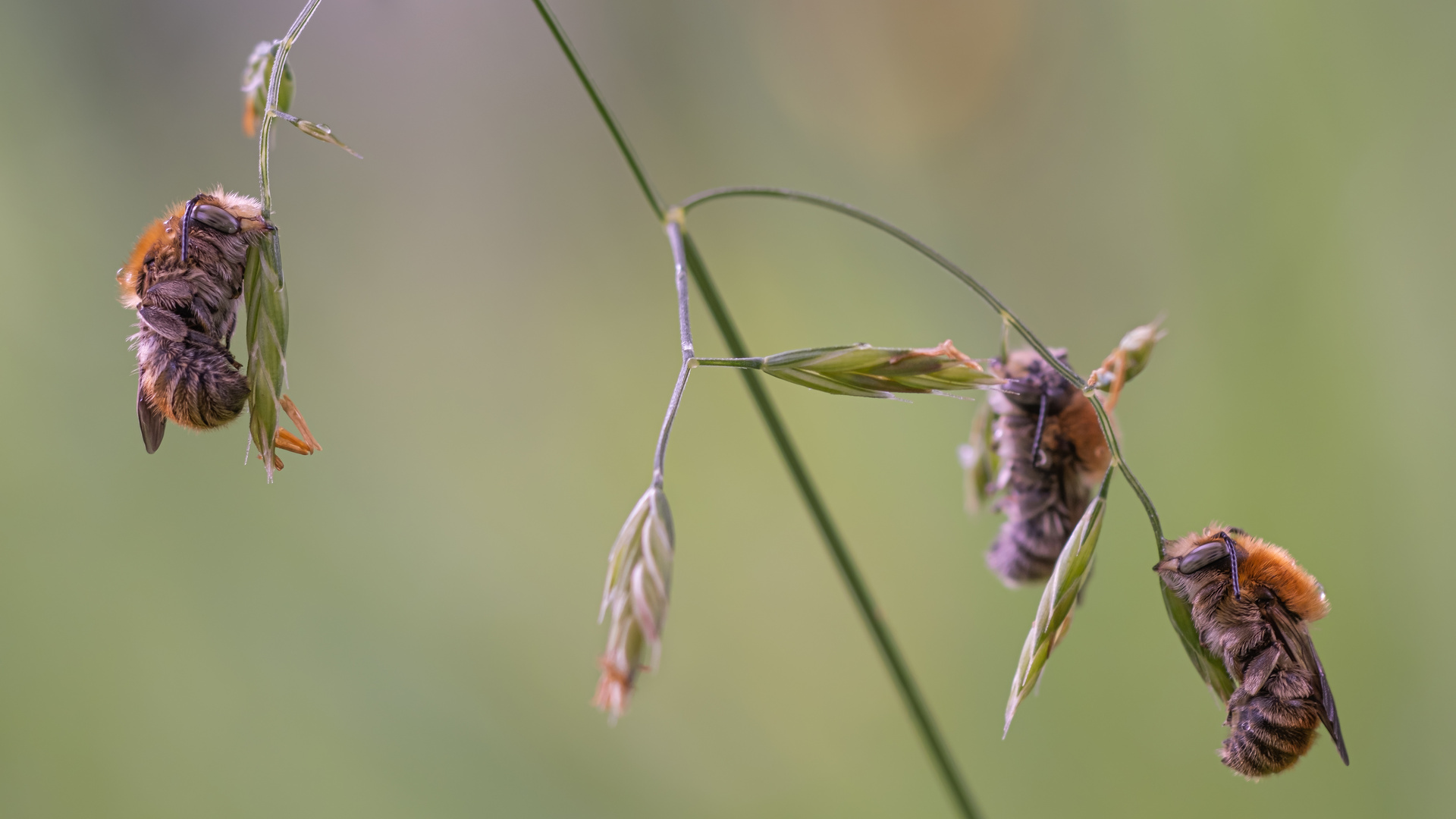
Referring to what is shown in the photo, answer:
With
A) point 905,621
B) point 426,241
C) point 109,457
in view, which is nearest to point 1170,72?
point 905,621

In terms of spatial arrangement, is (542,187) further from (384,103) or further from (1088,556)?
(1088,556)

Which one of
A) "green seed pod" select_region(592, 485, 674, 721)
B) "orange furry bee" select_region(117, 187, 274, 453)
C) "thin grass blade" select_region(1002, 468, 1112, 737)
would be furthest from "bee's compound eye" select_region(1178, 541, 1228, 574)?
"orange furry bee" select_region(117, 187, 274, 453)

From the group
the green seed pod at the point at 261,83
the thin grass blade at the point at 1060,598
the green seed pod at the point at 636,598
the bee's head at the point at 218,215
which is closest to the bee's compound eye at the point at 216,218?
the bee's head at the point at 218,215

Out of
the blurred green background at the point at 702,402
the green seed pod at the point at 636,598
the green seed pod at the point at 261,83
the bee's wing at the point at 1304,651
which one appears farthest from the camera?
the blurred green background at the point at 702,402

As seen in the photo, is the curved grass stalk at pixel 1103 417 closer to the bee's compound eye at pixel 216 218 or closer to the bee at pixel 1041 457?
the bee at pixel 1041 457

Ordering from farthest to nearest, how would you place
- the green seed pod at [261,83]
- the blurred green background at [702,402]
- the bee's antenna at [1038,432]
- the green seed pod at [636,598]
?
the blurred green background at [702,402]
the bee's antenna at [1038,432]
the green seed pod at [261,83]
the green seed pod at [636,598]
